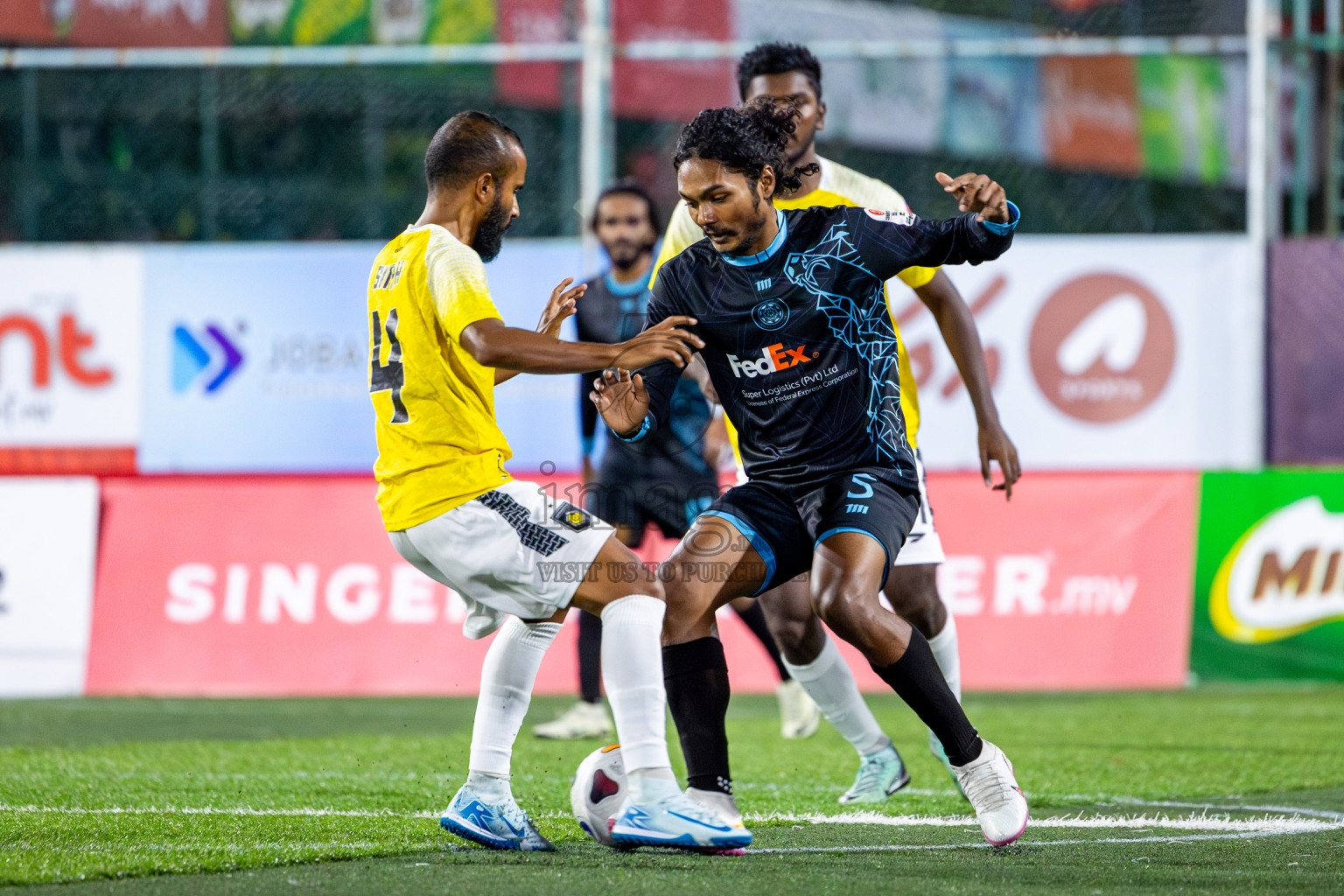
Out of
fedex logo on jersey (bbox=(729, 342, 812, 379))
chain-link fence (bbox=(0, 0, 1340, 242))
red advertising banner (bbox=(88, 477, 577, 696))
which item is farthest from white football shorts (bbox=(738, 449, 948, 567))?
chain-link fence (bbox=(0, 0, 1340, 242))

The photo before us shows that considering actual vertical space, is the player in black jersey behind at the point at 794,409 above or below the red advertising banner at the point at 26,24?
below

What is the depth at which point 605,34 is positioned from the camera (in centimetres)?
1067

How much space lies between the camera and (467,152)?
419 cm

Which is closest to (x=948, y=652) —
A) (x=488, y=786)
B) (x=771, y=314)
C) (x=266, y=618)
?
(x=771, y=314)

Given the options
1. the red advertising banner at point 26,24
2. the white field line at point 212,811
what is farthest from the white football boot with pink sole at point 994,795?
the red advertising banner at point 26,24

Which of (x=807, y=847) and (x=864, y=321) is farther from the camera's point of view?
(x=864, y=321)

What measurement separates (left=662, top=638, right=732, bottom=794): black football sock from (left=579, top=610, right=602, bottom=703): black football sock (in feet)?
9.52

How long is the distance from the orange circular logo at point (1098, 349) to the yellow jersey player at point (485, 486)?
702 centimetres

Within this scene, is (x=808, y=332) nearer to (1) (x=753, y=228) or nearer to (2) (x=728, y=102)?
(1) (x=753, y=228)

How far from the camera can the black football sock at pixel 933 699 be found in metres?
4.23

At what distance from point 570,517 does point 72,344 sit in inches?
313

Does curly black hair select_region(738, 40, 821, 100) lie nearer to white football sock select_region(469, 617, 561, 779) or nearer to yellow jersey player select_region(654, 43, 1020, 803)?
yellow jersey player select_region(654, 43, 1020, 803)

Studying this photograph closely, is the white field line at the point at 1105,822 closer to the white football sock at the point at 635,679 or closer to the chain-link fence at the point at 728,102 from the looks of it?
the white football sock at the point at 635,679

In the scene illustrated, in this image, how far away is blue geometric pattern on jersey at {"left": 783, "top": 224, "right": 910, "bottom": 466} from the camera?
443cm
